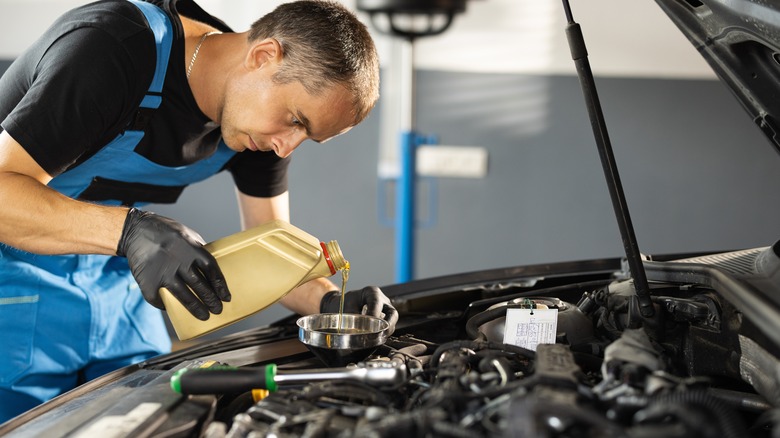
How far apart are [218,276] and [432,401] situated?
0.51 metres

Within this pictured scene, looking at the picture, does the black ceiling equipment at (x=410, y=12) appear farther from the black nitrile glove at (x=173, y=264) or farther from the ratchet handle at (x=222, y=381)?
the ratchet handle at (x=222, y=381)

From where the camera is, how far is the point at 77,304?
144 centimetres

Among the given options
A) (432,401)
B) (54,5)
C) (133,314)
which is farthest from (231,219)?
(432,401)

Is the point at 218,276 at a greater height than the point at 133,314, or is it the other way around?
the point at 218,276

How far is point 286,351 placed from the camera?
47.0 inches

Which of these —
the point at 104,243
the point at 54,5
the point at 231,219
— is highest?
the point at 54,5

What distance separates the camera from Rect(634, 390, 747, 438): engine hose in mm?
598

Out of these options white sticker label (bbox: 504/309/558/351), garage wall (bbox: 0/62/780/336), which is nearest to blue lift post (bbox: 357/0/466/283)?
garage wall (bbox: 0/62/780/336)

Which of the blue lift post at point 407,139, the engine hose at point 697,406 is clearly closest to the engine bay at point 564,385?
the engine hose at point 697,406

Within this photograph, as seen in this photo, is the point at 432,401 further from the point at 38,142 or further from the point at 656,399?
the point at 38,142

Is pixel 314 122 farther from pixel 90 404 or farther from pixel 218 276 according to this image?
pixel 90 404

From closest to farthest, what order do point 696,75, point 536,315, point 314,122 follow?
point 536,315 < point 314,122 < point 696,75

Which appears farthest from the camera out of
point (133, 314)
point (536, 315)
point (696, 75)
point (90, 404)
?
point (696, 75)

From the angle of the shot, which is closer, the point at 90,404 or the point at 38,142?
the point at 90,404
